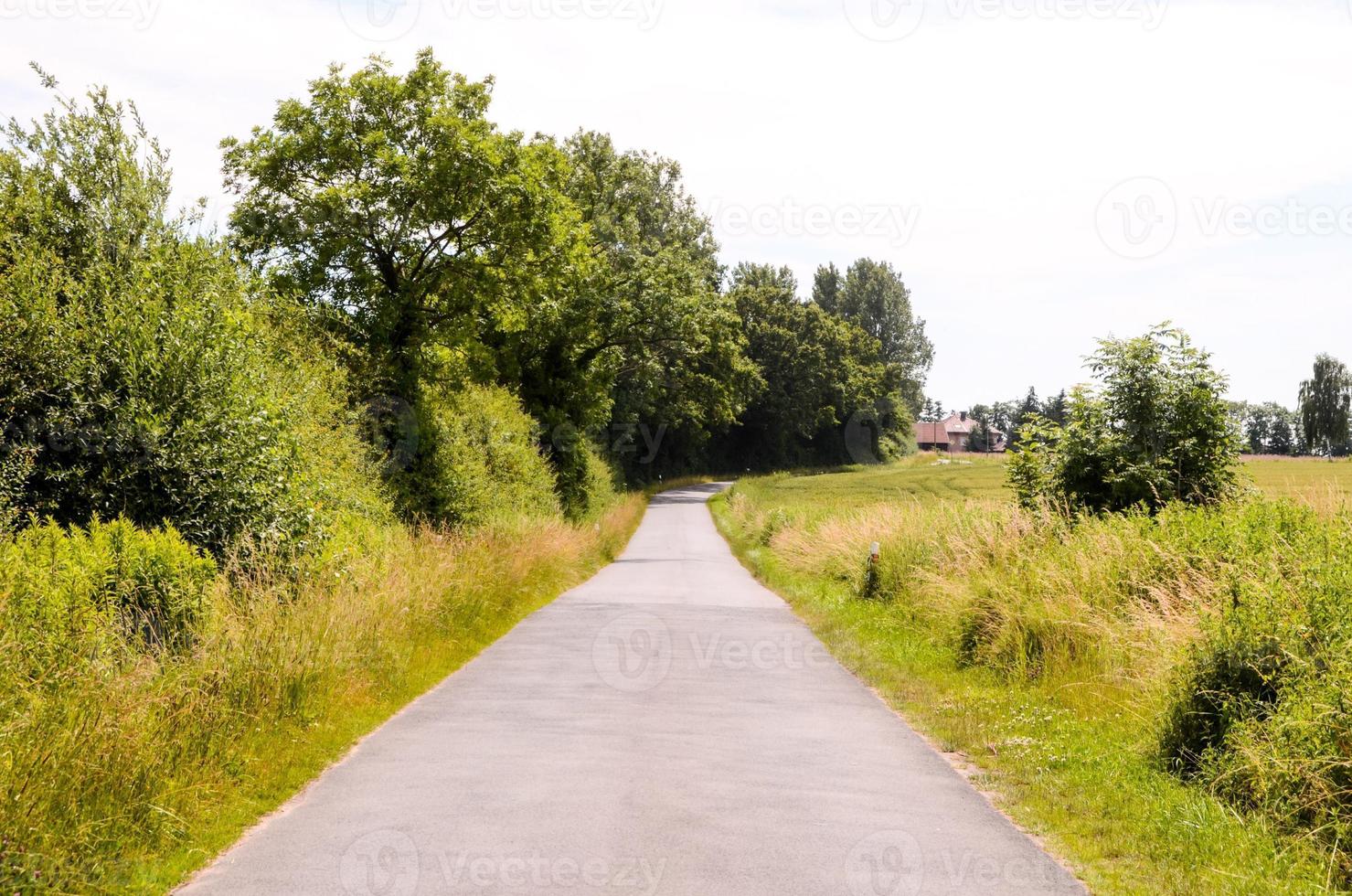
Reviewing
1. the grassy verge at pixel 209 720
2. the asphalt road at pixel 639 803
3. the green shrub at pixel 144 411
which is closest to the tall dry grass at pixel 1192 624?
the asphalt road at pixel 639 803

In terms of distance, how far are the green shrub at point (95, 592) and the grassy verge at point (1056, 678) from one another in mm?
6549

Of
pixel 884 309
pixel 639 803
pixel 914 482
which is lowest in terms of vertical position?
pixel 639 803

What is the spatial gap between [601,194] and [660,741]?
46.6 m

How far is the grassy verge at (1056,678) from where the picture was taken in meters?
6.57

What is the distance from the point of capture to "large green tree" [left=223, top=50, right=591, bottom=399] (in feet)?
90.9

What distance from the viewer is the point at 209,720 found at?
7676 mm

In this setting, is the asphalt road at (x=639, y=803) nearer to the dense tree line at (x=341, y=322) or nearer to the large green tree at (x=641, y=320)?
the dense tree line at (x=341, y=322)

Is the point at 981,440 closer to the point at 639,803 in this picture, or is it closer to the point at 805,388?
the point at 805,388

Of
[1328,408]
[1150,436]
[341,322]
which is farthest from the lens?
[1328,408]

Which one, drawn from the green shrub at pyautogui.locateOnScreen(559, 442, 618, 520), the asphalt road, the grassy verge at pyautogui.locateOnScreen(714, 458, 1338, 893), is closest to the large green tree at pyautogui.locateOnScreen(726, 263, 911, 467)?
the green shrub at pyautogui.locateOnScreen(559, 442, 618, 520)

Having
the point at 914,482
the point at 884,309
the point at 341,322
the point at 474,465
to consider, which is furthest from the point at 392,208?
the point at 884,309

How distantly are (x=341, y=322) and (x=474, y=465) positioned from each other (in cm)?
494

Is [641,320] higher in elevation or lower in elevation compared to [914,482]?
higher

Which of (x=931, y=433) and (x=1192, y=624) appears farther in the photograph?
(x=931, y=433)
